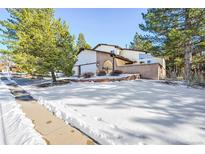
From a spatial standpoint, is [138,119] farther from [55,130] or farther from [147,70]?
[147,70]

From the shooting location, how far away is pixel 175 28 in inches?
486

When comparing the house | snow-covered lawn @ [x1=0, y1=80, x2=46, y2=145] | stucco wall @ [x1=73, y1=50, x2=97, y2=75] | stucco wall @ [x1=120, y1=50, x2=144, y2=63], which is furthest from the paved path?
stucco wall @ [x1=120, y1=50, x2=144, y2=63]

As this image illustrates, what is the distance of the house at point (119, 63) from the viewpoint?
50.9ft

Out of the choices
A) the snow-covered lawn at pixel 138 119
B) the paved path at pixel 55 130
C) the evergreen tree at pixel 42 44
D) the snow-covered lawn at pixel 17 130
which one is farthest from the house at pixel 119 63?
the snow-covered lawn at pixel 17 130

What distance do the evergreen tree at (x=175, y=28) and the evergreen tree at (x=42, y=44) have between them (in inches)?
233

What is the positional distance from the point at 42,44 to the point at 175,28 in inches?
357

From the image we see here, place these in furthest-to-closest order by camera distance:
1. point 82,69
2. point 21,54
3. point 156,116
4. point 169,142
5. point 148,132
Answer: point 82,69 → point 21,54 → point 156,116 → point 148,132 → point 169,142

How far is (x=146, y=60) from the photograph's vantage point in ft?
78.3

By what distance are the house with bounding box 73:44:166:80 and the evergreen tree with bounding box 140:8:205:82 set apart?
7.86 feet
